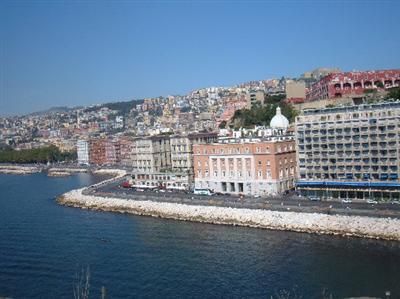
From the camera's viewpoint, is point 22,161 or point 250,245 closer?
point 250,245

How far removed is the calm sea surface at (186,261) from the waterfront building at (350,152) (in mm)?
6156

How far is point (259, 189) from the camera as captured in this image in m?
38.4

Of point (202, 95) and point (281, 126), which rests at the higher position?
point (202, 95)

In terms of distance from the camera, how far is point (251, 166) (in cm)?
3862

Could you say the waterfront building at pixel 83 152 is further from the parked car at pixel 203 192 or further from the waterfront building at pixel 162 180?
the parked car at pixel 203 192

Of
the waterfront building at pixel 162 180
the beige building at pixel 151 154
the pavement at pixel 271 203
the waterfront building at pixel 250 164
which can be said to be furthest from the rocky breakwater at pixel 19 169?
the waterfront building at pixel 250 164

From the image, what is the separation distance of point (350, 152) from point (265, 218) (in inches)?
264

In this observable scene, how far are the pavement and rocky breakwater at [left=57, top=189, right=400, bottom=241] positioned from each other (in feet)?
2.47

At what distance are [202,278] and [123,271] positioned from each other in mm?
3895

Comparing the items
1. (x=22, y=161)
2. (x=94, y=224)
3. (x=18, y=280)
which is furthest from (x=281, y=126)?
(x=22, y=161)

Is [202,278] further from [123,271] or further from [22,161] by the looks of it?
[22,161]

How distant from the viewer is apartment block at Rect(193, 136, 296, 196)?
1487 inches

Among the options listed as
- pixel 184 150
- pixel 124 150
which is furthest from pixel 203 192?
pixel 124 150

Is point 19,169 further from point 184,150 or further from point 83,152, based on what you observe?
point 184,150
